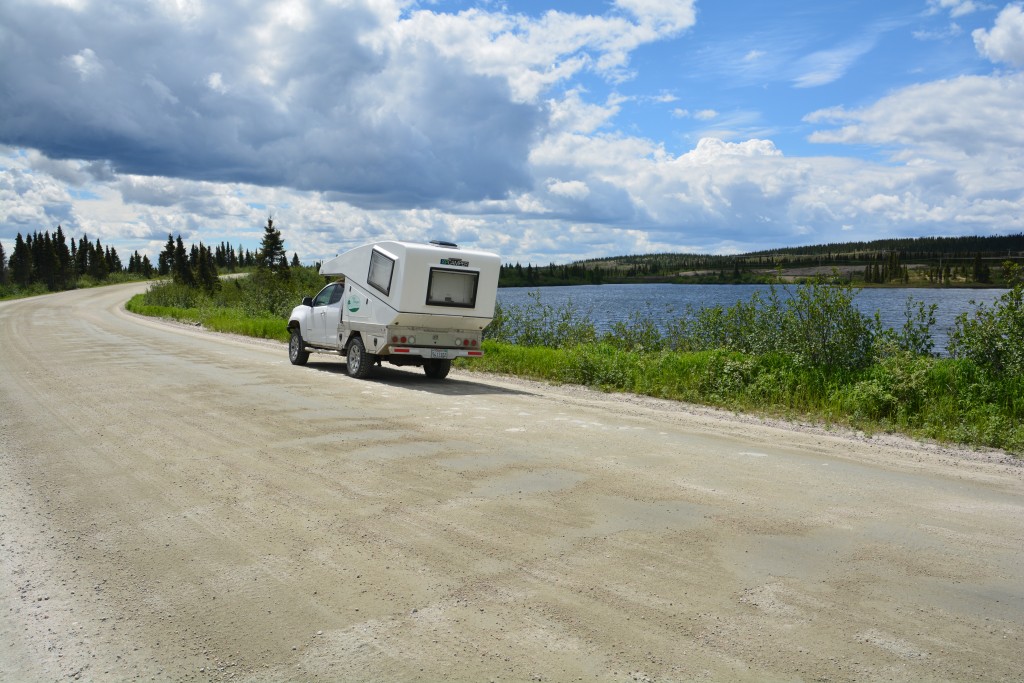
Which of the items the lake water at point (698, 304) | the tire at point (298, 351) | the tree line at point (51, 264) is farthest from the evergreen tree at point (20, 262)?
the tire at point (298, 351)

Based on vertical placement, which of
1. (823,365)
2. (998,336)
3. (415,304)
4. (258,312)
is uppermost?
(998,336)

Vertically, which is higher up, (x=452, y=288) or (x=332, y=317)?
(x=452, y=288)

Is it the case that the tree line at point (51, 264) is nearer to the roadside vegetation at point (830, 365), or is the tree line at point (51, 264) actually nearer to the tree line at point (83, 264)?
the tree line at point (83, 264)

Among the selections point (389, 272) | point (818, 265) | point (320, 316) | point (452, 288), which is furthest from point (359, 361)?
point (818, 265)

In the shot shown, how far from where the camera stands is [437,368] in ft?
50.7

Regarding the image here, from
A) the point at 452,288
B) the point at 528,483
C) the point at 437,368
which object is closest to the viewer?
the point at 528,483

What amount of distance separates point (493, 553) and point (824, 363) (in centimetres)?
959

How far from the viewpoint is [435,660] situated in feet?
11.7

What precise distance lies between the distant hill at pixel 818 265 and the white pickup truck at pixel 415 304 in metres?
52.7

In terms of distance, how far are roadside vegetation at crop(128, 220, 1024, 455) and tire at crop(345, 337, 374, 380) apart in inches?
134

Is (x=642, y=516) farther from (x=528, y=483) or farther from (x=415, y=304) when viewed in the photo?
(x=415, y=304)

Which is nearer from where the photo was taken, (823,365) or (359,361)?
(823,365)

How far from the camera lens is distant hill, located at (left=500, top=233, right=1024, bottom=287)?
242 ft

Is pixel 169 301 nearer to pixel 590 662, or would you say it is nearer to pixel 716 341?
pixel 716 341
